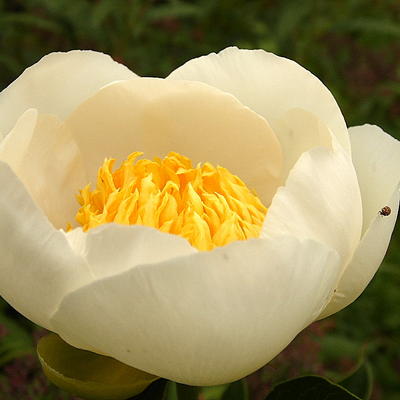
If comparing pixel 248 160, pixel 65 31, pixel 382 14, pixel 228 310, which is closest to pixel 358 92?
pixel 382 14

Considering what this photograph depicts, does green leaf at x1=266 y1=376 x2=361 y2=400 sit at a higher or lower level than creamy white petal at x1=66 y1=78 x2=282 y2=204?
lower

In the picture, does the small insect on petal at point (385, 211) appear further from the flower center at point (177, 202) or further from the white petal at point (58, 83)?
the white petal at point (58, 83)

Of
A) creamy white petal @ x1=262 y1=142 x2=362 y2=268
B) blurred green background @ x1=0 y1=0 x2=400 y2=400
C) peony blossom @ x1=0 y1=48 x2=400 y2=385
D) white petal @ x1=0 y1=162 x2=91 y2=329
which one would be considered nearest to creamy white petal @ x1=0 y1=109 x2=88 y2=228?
peony blossom @ x1=0 y1=48 x2=400 y2=385

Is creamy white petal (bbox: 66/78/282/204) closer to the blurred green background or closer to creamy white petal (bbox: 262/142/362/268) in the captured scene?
creamy white petal (bbox: 262/142/362/268)

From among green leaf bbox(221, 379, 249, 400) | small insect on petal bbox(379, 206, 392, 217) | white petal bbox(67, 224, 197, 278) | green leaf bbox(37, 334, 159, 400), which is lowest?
green leaf bbox(221, 379, 249, 400)

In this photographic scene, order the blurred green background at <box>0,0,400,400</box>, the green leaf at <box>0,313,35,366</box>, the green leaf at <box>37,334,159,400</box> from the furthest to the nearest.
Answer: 1. the blurred green background at <box>0,0,400,400</box>
2. the green leaf at <box>0,313,35,366</box>
3. the green leaf at <box>37,334,159,400</box>

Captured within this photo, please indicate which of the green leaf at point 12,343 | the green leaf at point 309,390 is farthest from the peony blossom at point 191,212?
the green leaf at point 12,343

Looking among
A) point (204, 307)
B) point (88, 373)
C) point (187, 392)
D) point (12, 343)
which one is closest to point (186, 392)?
point (187, 392)
